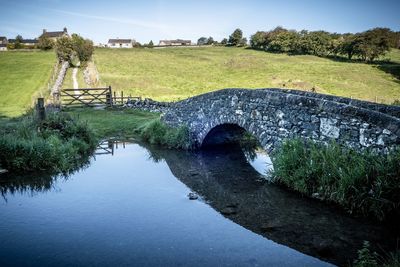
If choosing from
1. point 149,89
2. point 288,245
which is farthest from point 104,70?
point 288,245

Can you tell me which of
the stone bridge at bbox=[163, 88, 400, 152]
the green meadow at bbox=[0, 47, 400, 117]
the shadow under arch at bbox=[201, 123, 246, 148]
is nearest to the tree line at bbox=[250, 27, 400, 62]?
the green meadow at bbox=[0, 47, 400, 117]

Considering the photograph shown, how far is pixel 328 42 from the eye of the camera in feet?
237

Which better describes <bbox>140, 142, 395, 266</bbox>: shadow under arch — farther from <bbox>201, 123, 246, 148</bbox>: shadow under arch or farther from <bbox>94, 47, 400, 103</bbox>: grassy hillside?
<bbox>94, 47, 400, 103</bbox>: grassy hillside

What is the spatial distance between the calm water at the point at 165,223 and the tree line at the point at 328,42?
63.4 metres

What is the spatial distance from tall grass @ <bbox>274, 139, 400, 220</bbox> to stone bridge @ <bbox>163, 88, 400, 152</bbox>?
13.6 inches

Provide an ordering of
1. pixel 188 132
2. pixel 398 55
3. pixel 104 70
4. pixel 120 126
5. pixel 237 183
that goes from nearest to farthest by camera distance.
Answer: pixel 237 183
pixel 188 132
pixel 120 126
pixel 104 70
pixel 398 55

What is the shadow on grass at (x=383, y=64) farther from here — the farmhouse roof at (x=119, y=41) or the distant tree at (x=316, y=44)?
the farmhouse roof at (x=119, y=41)

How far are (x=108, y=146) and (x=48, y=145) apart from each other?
3994 mm

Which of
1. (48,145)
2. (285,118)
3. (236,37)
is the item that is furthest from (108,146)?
(236,37)

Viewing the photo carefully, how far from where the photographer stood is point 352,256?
646cm

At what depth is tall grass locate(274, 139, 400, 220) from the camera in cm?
759

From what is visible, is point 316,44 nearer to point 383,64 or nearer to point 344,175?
point 383,64

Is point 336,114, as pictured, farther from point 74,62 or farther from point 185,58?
point 185,58

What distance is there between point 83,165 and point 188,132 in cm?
518
